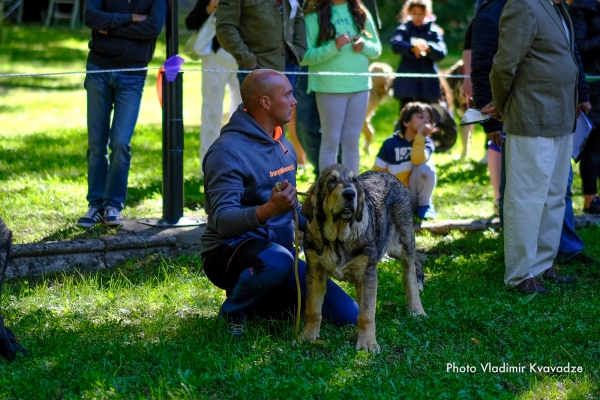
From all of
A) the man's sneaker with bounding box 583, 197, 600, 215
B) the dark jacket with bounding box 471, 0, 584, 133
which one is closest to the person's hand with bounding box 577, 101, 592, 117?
the dark jacket with bounding box 471, 0, 584, 133

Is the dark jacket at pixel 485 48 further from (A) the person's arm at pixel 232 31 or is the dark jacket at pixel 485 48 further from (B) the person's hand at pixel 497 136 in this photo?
(A) the person's arm at pixel 232 31

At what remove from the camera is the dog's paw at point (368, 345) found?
4.75 meters

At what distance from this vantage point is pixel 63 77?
18594 mm

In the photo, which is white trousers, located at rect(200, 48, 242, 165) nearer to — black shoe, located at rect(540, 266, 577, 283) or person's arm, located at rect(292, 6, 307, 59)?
person's arm, located at rect(292, 6, 307, 59)

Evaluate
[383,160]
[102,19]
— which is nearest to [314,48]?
[383,160]

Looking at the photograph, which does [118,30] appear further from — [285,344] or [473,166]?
[473,166]

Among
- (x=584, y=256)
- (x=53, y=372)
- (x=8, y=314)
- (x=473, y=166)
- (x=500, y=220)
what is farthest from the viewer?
(x=473, y=166)

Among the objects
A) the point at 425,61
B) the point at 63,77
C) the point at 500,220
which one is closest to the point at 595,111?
the point at 500,220

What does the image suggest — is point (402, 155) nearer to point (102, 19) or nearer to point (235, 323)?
point (102, 19)

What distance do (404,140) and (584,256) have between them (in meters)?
2.19

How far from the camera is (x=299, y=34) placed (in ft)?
25.6

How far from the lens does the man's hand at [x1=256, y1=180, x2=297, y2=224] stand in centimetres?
430

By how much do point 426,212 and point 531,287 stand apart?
2.12 metres

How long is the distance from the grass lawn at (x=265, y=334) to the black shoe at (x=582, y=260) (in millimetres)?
156
